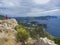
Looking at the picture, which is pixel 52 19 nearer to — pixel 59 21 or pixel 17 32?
pixel 59 21

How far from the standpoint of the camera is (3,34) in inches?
784

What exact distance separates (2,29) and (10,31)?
82 cm

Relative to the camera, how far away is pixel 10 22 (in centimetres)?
2491

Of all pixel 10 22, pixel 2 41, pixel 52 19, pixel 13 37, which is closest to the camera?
pixel 2 41

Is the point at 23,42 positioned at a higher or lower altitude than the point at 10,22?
lower

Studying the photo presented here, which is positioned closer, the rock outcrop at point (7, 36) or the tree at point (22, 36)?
the rock outcrop at point (7, 36)

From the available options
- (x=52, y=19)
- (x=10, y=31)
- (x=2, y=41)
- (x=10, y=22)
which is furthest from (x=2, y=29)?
(x=52, y=19)

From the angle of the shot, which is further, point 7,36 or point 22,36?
point 22,36

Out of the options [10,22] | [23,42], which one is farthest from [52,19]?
[23,42]

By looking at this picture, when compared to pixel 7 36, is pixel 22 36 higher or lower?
lower

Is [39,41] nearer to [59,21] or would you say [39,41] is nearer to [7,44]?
[7,44]

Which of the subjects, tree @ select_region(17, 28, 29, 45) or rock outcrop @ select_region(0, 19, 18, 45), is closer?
rock outcrop @ select_region(0, 19, 18, 45)

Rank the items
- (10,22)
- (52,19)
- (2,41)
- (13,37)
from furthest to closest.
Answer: (52,19) → (10,22) → (13,37) → (2,41)

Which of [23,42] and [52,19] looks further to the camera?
[52,19]
